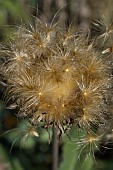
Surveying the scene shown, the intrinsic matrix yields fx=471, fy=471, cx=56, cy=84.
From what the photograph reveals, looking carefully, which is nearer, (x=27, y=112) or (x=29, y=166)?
(x=27, y=112)

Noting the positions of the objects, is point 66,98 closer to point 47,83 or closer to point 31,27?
point 47,83

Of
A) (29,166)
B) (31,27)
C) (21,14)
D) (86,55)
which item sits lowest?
(29,166)

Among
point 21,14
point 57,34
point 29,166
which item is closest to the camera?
point 57,34

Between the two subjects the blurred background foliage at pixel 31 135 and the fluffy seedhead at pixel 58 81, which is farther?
the blurred background foliage at pixel 31 135

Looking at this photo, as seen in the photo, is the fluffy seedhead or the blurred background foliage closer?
the fluffy seedhead

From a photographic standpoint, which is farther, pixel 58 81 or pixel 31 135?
pixel 31 135

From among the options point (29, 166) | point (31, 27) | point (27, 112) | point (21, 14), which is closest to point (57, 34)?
point (31, 27)

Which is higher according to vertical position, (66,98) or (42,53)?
(42,53)

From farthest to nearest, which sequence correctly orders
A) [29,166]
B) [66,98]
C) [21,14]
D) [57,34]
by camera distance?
[29,166]
[21,14]
[57,34]
[66,98]
